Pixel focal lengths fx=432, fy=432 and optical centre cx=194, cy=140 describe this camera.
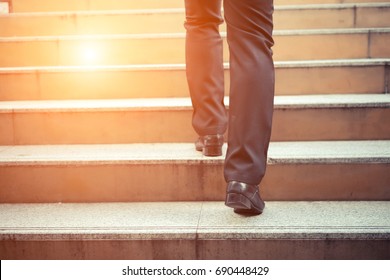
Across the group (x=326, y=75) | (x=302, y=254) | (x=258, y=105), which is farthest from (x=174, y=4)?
(x=302, y=254)

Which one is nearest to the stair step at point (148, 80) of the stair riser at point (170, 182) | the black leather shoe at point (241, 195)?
the stair riser at point (170, 182)

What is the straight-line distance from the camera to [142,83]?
230 cm

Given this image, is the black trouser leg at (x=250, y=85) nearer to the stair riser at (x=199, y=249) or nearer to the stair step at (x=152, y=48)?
the stair riser at (x=199, y=249)

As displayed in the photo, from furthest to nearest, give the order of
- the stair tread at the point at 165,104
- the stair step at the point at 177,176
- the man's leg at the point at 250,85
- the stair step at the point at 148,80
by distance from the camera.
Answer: the stair step at the point at 148,80 < the stair tread at the point at 165,104 < the stair step at the point at 177,176 < the man's leg at the point at 250,85

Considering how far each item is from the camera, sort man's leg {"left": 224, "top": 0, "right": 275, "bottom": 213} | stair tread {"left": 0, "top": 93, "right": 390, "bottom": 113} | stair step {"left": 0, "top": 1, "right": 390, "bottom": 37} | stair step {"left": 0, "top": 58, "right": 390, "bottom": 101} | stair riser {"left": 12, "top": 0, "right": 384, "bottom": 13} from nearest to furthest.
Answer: man's leg {"left": 224, "top": 0, "right": 275, "bottom": 213} < stair tread {"left": 0, "top": 93, "right": 390, "bottom": 113} < stair step {"left": 0, "top": 58, "right": 390, "bottom": 101} < stair step {"left": 0, "top": 1, "right": 390, "bottom": 37} < stair riser {"left": 12, "top": 0, "right": 384, "bottom": 13}

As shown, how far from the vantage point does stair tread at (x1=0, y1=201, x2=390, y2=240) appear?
1.38 meters

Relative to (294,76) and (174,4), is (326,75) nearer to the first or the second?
(294,76)

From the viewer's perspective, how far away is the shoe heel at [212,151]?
1707 mm

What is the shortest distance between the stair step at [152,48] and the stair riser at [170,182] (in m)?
1.09

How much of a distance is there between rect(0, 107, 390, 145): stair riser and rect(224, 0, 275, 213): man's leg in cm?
61

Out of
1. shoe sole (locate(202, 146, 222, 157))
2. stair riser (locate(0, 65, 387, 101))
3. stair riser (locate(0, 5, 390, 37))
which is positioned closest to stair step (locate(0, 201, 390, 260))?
shoe sole (locate(202, 146, 222, 157))

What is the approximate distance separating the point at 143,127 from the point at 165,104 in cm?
15

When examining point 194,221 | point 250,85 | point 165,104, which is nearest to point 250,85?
point 250,85

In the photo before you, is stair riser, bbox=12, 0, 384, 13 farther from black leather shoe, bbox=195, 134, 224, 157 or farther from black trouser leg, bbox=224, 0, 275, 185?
black trouser leg, bbox=224, 0, 275, 185
